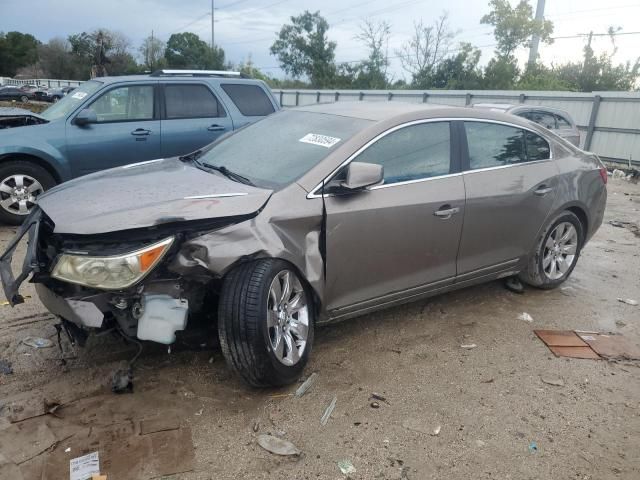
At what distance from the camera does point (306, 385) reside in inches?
128

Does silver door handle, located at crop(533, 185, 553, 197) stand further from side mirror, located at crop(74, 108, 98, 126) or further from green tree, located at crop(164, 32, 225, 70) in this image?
green tree, located at crop(164, 32, 225, 70)

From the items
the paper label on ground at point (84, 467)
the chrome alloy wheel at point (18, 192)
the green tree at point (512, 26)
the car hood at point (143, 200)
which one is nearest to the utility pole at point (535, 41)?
the green tree at point (512, 26)

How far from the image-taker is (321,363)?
139 inches

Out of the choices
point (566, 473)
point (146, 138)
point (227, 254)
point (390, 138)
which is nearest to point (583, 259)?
point (390, 138)

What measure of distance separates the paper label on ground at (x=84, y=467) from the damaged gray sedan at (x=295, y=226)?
637 mm

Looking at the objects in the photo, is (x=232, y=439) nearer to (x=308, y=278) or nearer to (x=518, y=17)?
(x=308, y=278)

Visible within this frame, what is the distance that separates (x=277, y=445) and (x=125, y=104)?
5.60 m

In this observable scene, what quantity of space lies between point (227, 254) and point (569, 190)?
3321mm

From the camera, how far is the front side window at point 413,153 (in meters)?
3.60

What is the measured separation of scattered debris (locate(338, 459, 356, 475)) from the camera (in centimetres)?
255

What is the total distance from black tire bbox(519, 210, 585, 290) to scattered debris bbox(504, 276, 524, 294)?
8cm

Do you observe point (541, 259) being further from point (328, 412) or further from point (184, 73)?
point (184, 73)

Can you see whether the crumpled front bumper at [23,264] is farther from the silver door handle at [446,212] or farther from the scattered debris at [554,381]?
the scattered debris at [554,381]

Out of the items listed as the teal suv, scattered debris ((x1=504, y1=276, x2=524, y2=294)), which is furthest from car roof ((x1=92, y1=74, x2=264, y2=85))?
scattered debris ((x1=504, y1=276, x2=524, y2=294))
